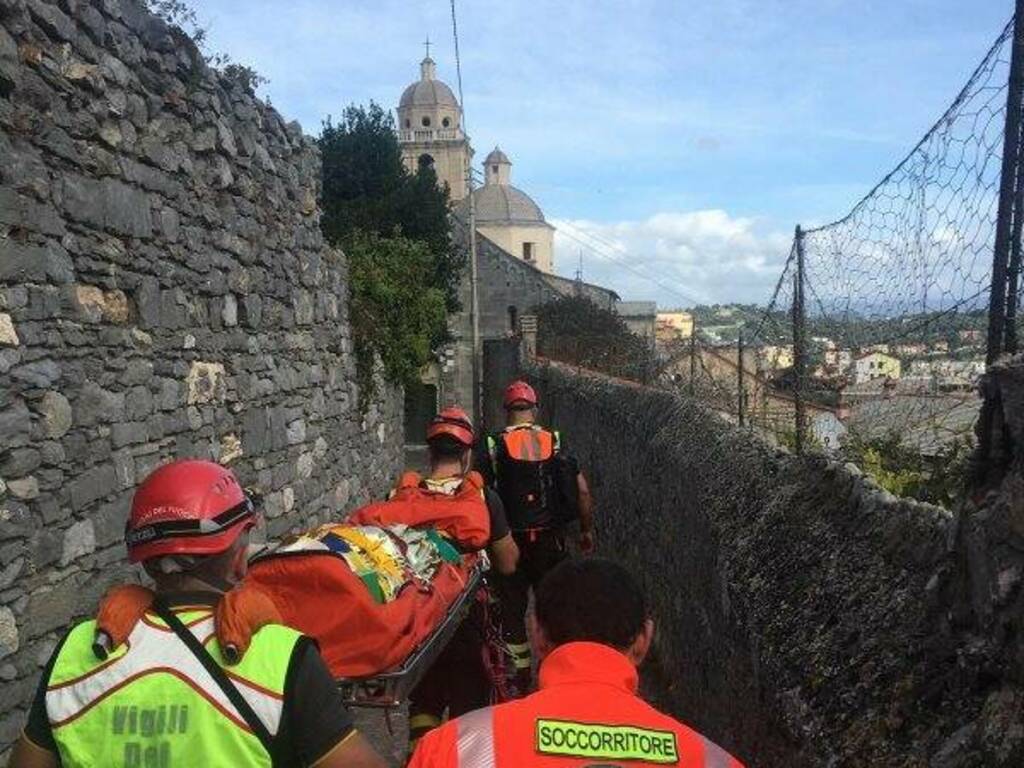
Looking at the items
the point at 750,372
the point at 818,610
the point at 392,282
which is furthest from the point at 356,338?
the point at 818,610

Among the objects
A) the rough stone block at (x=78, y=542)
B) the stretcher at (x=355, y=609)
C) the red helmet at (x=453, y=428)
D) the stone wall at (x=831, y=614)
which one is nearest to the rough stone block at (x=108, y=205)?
the rough stone block at (x=78, y=542)

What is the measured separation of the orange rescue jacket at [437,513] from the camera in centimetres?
443

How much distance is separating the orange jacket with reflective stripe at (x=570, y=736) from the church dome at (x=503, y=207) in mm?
73901

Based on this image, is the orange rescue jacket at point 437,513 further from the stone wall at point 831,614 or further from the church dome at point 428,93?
the church dome at point 428,93

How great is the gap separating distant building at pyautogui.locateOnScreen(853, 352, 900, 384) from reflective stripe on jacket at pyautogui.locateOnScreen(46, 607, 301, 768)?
283 centimetres

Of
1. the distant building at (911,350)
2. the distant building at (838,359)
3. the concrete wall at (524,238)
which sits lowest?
the distant building at (838,359)

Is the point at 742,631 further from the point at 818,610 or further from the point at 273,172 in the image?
the point at 273,172

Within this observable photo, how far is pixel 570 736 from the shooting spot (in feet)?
6.42

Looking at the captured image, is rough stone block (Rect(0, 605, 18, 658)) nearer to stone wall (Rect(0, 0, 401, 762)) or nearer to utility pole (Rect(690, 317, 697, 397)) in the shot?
stone wall (Rect(0, 0, 401, 762))

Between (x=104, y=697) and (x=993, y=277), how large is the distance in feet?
8.33

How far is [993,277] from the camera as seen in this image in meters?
3.12

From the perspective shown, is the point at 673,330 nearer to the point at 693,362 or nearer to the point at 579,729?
the point at 693,362

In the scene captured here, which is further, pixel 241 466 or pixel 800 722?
pixel 241 466

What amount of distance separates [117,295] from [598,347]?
472 inches
